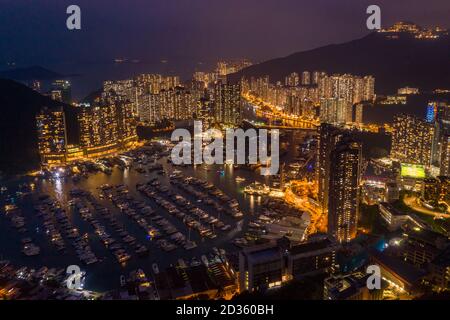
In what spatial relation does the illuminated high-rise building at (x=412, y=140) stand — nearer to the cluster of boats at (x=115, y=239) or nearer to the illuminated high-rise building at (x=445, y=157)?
the illuminated high-rise building at (x=445, y=157)

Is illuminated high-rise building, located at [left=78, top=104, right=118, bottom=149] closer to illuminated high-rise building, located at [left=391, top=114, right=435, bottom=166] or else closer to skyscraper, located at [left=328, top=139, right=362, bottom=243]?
skyscraper, located at [left=328, top=139, right=362, bottom=243]

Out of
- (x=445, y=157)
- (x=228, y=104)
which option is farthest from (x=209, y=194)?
(x=228, y=104)

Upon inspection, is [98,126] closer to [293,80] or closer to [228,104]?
[228,104]

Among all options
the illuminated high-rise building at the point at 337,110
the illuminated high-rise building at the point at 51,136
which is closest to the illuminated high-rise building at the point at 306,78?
the illuminated high-rise building at the point at 337,110

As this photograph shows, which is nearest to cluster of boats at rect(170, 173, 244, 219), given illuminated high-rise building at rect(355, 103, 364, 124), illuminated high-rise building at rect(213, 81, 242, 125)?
illuminated high-rise building at rect(213, 81, 242, 125)

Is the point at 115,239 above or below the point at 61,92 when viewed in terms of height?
below
